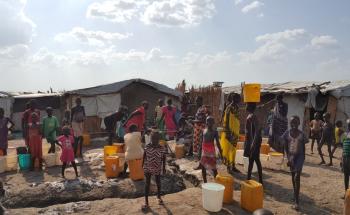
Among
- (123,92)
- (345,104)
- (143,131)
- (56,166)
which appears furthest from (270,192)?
(123,92)

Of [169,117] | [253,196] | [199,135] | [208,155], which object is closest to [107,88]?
[169,117]

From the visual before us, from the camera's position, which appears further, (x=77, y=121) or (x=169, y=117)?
(x=169, y=117)

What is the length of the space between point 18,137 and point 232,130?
42.0ft

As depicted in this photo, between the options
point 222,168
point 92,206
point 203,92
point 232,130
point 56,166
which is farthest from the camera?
point 203,92

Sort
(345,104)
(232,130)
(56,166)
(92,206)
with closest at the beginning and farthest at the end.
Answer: (92,206) < (232,130) < (56,166) < (345,104)

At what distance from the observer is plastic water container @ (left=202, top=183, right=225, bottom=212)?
5.50 metres

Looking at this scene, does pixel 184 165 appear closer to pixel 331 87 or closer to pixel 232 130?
pixel 232 130

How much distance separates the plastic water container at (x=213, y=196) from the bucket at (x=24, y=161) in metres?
5.31

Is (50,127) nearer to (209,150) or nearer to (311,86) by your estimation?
(209,150)

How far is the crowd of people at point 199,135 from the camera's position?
6.06 metres

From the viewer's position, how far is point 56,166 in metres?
9.46

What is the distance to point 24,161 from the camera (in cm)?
903

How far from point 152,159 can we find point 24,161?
14.8 ft

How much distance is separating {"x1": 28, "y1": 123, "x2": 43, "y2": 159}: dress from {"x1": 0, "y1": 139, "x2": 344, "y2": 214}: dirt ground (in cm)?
51
